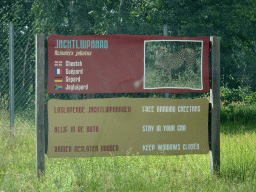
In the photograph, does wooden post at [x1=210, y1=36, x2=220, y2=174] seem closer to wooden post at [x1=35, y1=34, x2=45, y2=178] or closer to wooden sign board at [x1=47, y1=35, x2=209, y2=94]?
wooden sign board at [x1=47, y1=35, x2=209, y2=94]

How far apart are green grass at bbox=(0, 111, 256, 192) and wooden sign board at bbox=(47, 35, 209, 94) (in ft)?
3.88

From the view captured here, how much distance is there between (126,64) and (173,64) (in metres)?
0.73

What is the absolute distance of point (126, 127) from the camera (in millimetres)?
4453

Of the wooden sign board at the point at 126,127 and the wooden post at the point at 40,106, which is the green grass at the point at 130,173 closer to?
the wooden post at the point at 40,106

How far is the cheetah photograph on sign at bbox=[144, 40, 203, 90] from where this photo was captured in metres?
4.50

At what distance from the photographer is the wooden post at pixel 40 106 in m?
4.26

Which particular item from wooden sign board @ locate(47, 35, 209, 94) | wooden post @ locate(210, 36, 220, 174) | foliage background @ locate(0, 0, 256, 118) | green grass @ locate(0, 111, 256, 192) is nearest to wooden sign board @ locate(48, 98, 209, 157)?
wooden post @ locate(210, 36, 220, 174)

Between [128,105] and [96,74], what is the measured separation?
643 millimetres

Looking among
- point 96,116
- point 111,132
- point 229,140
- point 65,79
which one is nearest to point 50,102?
point 65,79

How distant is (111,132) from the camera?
442 cm

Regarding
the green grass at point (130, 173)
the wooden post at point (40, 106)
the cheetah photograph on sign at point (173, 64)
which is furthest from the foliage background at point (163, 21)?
the wooden post at point (40, 106)

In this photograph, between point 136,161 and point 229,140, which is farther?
point 229,140

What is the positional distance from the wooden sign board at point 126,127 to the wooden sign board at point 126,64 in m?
0.21

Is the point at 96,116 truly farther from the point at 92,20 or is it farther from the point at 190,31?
the point at 92,20
